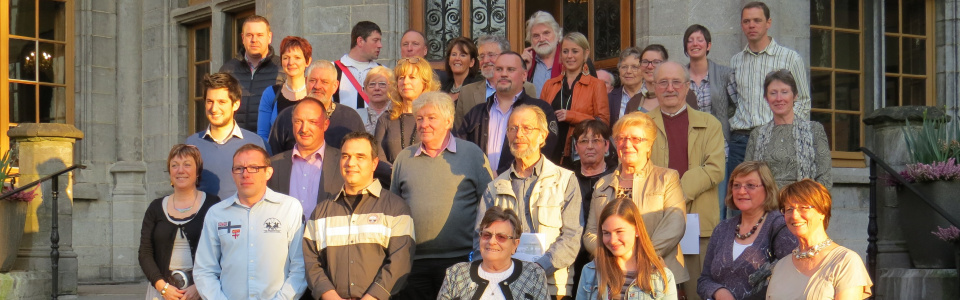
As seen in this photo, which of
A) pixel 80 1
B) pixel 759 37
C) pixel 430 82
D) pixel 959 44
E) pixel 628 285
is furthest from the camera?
pixel 80 1

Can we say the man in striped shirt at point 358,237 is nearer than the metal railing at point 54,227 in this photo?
Yes

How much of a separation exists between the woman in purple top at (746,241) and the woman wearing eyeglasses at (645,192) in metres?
0.19

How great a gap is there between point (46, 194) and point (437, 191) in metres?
4.57

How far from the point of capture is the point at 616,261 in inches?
217

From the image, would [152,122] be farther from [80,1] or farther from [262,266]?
[262,266]

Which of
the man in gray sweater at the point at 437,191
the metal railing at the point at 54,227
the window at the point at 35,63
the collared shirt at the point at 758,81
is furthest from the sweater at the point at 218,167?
the window at the point at 35,63

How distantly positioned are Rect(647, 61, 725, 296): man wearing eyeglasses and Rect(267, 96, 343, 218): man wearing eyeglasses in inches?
69.9

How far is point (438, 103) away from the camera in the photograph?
6.52 metres

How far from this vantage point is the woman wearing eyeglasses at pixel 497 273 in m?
5.60

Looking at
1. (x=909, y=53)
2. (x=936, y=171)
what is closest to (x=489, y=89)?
(x=936, y=171)

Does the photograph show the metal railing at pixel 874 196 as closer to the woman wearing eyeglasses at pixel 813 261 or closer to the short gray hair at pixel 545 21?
the short gray hair at pixel 545 21

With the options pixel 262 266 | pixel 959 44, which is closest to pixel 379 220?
pixel 262 266

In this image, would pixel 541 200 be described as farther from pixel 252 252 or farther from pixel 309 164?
pixel 252 252

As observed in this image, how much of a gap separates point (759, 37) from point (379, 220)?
10.5 feet
